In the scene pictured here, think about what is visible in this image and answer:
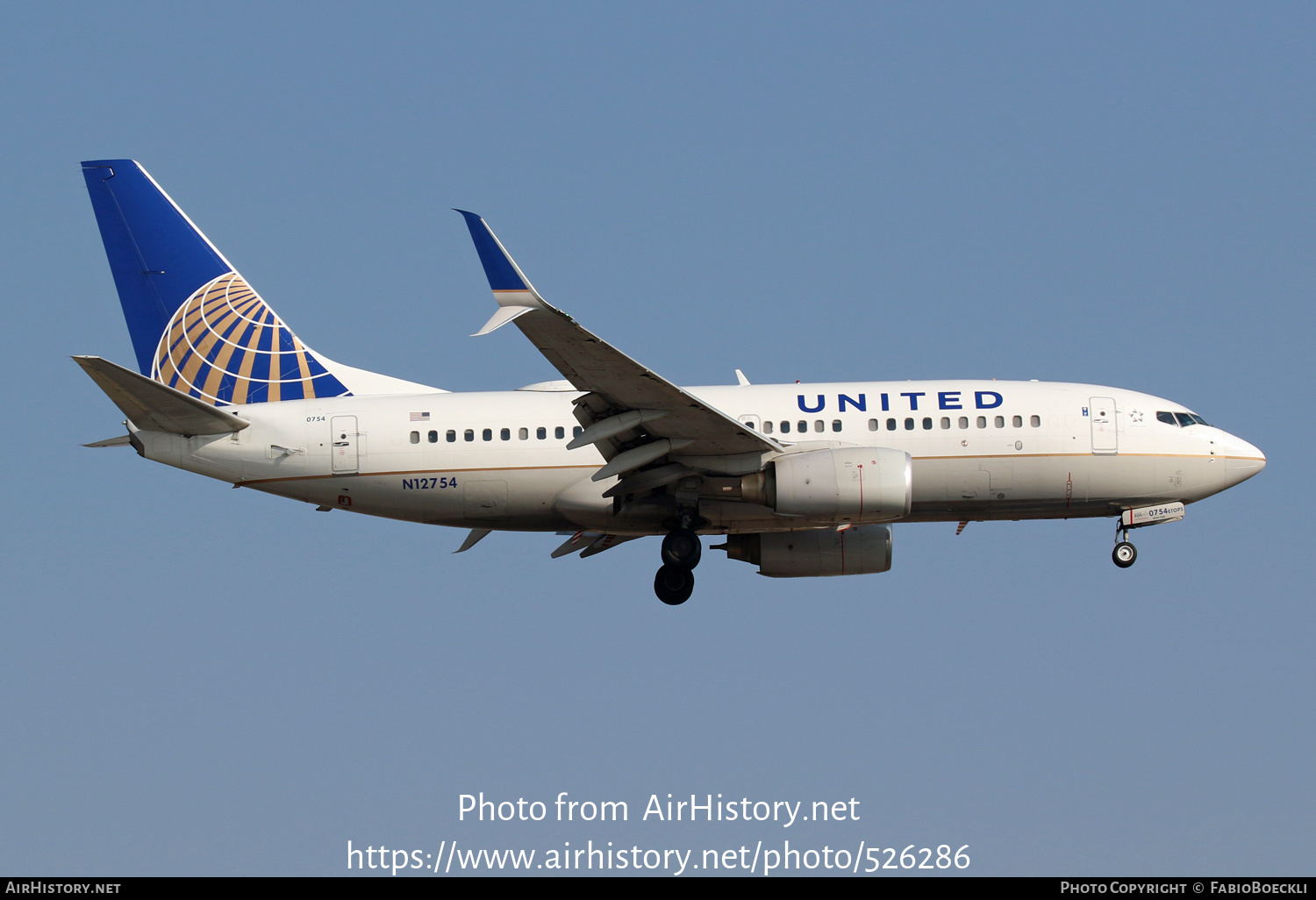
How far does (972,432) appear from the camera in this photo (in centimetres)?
2931

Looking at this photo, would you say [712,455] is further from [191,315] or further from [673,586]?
[191,315]

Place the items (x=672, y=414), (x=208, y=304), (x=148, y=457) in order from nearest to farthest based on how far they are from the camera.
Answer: (x=672, y=414), (x=148, y=457), (x=208, y=304)

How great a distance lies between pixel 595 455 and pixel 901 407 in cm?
642

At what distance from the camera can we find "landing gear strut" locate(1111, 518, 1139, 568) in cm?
3073

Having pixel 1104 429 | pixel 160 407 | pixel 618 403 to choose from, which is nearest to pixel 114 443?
pixel 160 407

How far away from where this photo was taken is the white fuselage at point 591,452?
96.0ft

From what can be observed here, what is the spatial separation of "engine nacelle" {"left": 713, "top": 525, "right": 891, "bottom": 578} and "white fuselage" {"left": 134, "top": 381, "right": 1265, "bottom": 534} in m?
1.61

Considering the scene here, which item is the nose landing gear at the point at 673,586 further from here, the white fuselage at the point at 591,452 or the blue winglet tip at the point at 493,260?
the blue winglet tip at the point at 493,260

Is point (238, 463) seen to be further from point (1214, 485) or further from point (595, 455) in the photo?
point (1214, 485)

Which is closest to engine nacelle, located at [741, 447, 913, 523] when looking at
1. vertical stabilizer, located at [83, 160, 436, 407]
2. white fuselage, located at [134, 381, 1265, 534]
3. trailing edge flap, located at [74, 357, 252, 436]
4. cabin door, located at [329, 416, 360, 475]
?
white fuselage, located at [134, 381, 1265, 534]

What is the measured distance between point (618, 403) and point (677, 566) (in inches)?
169

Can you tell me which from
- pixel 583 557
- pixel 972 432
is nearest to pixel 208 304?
pixel 583 557

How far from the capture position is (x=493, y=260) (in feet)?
74.7

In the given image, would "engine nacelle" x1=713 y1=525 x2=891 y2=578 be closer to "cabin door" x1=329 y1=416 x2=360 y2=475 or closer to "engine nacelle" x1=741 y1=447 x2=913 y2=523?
"engine nacelle" x1=741 y1=447 x2=913 y2=523
